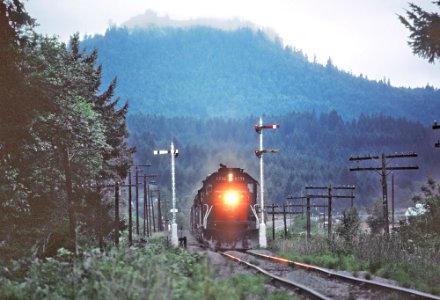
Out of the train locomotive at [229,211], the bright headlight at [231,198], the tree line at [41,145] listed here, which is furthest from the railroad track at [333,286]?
the bright headlight at [231,198]

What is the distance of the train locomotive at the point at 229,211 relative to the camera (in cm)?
3087

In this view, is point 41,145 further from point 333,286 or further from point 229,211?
point 333,286

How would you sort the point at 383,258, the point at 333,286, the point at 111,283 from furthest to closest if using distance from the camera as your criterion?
the point at 383,258 → the point at 333,286 → the point at 111,283

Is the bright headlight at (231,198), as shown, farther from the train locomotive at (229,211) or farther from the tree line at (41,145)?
the tree line at (41,145)

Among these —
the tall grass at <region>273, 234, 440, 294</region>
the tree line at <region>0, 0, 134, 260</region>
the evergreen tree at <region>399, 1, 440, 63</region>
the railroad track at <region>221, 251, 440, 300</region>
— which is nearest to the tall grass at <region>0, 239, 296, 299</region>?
the railroad track at <region>221, 251, 440, 300</region>

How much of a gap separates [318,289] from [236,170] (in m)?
17.9

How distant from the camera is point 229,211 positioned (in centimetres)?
3134

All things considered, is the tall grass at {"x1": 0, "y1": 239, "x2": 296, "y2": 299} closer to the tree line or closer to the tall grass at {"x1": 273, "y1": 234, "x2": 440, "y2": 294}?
the tree line

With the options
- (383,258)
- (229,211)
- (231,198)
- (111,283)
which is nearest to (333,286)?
(383,258)

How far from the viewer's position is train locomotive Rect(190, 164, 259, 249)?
30.9 meters

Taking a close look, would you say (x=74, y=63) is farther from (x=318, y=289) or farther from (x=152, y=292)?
(x=152, y=292)

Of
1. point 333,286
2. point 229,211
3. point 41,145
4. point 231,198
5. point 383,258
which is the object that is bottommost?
point 383,258

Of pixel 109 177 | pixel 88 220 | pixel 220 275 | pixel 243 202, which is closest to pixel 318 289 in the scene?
pixel 220 275

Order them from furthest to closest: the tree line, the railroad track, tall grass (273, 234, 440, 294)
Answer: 1. the tree line
2. tall grass (273, 234, 440, 294)
3. the railroad track
